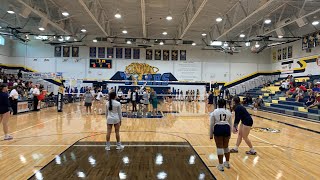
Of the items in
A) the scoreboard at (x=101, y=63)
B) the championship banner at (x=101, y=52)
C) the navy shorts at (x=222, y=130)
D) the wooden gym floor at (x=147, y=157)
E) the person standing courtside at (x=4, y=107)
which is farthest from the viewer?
the championship banner at (x=101, y=52)

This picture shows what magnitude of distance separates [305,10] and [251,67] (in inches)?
598

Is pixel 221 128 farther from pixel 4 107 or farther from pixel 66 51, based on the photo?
pixel 66 51

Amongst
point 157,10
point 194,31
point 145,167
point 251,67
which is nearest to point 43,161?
point 145,167

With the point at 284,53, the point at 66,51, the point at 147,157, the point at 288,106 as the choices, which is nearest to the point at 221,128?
the point at 147,157

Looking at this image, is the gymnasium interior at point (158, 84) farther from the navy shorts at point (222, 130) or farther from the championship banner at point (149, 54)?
the navy shorts at point (222, 130)

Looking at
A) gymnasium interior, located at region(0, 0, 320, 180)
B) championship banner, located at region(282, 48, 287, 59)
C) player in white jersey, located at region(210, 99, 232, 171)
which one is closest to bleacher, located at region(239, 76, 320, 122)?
gymnasium interior, located at region(0, 0, 320, 180)

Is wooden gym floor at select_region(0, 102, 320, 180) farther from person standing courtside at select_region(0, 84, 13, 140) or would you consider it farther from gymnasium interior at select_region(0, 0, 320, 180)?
person standing courtside at select_region(0, 84, 13, 140)

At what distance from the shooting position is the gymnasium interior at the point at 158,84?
5781 mm

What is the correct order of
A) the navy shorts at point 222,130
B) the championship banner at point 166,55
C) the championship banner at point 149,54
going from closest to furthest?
1. the navy shorts at point 222,130
2. the championship banner at point 149,54
3. the championship banner at point 166,55

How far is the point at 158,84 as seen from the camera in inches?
1277

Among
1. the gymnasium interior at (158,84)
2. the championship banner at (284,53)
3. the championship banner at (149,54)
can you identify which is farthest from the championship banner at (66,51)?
the championship banner at (284,53)

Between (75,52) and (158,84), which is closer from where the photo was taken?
(75,52)

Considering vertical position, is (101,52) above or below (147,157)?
above

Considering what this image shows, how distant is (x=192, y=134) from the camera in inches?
374
